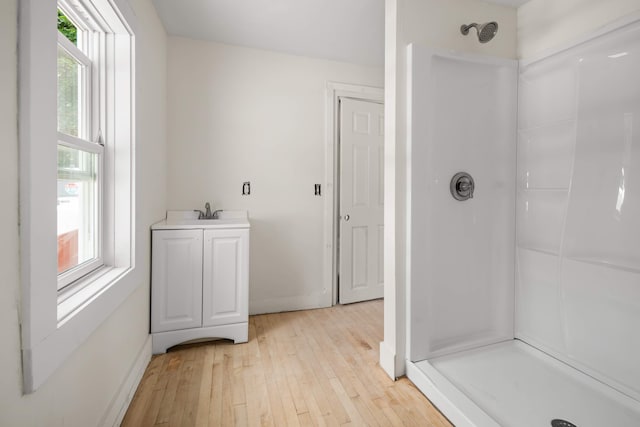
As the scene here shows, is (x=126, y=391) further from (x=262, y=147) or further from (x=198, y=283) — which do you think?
(x=262, y=147)

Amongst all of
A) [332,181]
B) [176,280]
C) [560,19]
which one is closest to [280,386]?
[176,280]

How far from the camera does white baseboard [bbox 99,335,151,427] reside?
4.36 ft

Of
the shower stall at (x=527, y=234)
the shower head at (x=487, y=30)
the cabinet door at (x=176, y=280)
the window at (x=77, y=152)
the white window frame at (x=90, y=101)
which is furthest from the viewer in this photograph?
the cabinet door at (x=176, y=280)

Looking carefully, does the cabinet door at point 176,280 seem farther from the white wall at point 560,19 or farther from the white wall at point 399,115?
the white wall at point 560,19

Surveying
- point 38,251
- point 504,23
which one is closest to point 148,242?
point 38,251

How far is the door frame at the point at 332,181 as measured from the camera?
9.50ft

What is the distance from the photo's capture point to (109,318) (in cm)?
136

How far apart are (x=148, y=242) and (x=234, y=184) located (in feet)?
2.99

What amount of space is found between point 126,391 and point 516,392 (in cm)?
203

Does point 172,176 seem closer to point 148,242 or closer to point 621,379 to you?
point 148,242

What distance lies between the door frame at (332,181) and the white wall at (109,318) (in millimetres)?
1443

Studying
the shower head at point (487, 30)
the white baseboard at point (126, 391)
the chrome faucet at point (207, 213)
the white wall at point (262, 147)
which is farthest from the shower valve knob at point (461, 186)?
the white baseboard at point (126, 391)

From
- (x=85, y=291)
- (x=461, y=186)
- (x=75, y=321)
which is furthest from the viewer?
(x=461, y=186)

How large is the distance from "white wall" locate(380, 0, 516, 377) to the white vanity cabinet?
41.4 inches
